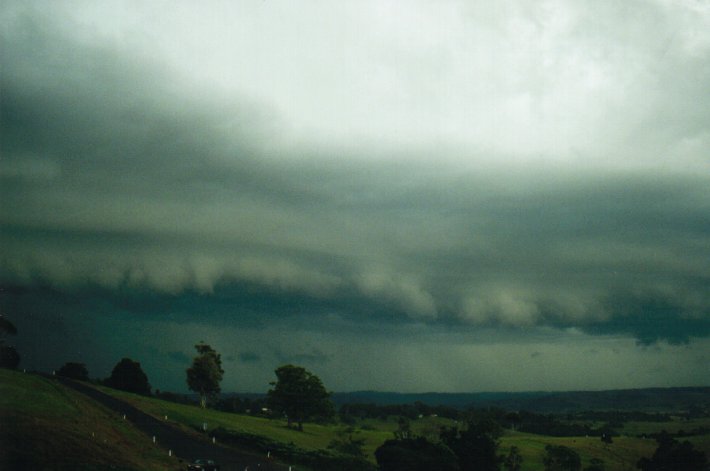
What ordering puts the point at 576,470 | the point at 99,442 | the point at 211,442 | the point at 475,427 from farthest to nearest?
the point at 576,470 < the point at 475,427 < the point at 211,442 < the point at 99,442

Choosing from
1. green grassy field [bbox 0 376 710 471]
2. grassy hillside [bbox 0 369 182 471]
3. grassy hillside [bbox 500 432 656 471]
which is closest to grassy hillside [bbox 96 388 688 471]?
grassy hillside [bbox 500 432 656 471]

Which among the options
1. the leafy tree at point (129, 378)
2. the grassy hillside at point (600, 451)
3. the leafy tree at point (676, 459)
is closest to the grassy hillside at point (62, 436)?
the leafy tree at point (129, 378)

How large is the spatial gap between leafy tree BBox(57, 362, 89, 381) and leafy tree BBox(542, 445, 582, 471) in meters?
117

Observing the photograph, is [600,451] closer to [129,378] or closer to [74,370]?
[129,378]

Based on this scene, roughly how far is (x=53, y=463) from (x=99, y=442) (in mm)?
13599

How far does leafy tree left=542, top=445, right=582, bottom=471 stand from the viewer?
460 ft

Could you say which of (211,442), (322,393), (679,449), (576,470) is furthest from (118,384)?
(679,449)

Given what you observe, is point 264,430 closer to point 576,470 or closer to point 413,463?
point 413,463

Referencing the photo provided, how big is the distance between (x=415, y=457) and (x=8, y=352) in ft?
310

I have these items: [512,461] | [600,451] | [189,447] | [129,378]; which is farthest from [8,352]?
[600,451]

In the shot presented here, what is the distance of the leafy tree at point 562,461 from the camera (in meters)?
140

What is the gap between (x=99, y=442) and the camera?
6700cm

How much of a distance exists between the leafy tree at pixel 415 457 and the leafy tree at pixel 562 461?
2224 inches

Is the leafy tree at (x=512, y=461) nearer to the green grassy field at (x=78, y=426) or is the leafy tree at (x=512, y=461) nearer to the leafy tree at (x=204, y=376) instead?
the green grassy field at (x=78, y=426)
